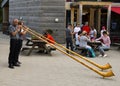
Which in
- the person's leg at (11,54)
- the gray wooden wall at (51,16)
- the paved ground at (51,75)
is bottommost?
the paved ground at (51,75)

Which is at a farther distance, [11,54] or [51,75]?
[11,54]

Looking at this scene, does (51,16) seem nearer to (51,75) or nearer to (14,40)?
(14,40)

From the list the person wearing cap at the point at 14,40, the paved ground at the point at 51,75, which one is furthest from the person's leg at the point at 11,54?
the paved ground at the point at 51,75

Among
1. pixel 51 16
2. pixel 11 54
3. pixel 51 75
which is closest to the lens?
pixel 51 75

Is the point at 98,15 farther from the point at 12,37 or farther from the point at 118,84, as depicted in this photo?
the point at 118,84

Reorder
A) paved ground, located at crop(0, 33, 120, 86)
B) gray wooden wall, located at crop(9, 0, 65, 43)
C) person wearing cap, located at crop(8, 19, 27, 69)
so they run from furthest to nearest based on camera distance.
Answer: gray wooden wall, located at crop(9, 0, 65, 43) < person wearing cap, located at crop(8, 19, 27, 69) < paved ground, located at crop(0, 33, 120, 86)

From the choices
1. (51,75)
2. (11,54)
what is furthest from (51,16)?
(51,75)

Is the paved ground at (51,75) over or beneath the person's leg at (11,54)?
beneath

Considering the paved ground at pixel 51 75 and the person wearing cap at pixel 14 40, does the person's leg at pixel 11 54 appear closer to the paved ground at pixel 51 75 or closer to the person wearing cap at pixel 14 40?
the person wearing cap at pixel 14 40

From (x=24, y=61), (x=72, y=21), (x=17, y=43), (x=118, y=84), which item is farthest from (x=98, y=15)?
(x=118, y=84)

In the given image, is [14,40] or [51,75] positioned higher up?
[14,40]

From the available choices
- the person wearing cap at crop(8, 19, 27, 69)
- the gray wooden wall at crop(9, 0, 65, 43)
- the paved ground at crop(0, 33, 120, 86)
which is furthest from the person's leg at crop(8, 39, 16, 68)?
the gray wooden wall at crop(9, 0, 65, 43)

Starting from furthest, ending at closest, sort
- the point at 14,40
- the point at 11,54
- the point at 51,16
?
the point at 51,16, the point at 11,54, the point at 14,40

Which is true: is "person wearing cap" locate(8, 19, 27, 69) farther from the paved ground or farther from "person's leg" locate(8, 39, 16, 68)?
the paved ground
